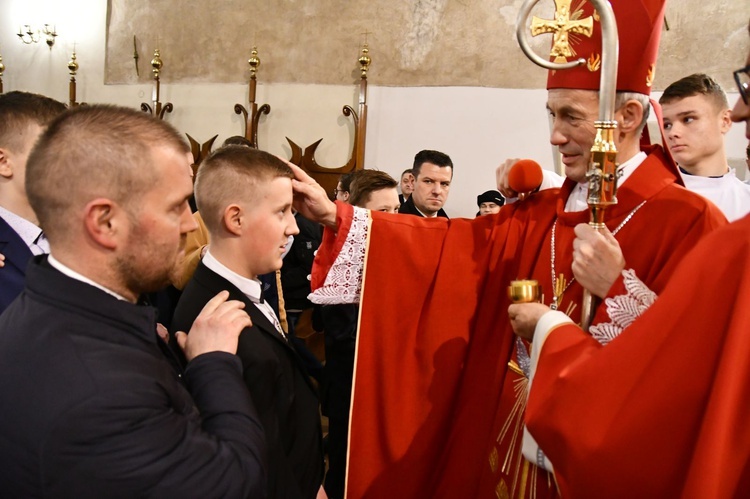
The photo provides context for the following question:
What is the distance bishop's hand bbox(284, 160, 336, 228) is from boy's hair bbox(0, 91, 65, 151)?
0.82m

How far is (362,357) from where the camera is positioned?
7.25 ft

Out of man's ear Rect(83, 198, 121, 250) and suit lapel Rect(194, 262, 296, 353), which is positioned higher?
man's ear Rect(83, 198, 121, 250)

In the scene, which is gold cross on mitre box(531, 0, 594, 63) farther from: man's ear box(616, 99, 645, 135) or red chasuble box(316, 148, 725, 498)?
red chasuble box(316, 148, 725, 498)

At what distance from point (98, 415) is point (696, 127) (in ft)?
11.5

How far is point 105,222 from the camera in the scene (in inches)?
48.4

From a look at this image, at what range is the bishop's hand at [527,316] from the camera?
1.62 meters

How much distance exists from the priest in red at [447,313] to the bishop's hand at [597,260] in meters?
0.27

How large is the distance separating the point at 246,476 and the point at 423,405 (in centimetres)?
108

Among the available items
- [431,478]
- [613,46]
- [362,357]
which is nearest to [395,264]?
[362,357]

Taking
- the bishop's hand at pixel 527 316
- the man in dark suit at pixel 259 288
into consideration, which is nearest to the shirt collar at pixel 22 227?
the man in dark suit at pixel 259 288

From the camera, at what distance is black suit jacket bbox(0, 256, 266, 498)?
1051 mm

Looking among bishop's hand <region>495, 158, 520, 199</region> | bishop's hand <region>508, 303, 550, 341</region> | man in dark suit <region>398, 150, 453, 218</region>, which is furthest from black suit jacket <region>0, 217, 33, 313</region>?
man in dark suit <region>398, 150, 453, 218</region>

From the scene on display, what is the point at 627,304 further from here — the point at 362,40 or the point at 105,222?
the point at 362,40

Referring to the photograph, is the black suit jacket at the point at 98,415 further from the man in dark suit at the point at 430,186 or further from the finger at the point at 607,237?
the man in dark suit at the point at 430,186
